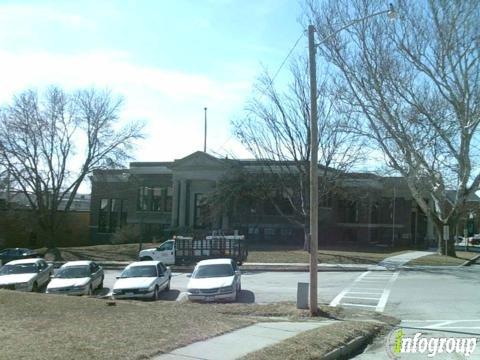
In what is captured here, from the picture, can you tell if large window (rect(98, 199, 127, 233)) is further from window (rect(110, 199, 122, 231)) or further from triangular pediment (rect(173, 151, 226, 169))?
triangular pediment (rect(173, 151, 226, 169))

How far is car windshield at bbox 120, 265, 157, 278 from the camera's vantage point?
23.3m

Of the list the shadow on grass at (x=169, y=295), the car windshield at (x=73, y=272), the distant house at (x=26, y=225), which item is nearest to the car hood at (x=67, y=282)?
the car windshield at (x=73, y=272)

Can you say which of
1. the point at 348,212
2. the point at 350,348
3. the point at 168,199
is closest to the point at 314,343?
the point at 350,348

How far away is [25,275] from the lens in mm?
25375

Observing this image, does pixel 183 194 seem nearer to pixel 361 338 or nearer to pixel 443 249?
pixel 443 249

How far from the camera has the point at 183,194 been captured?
2362 inches

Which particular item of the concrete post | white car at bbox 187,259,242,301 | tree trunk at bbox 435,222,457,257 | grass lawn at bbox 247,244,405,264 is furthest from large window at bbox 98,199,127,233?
white car at bbox 187,259,242,301

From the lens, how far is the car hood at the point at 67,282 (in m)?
23.1

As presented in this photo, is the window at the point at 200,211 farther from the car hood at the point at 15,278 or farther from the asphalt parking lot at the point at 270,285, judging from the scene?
the car hood at the point at 15,278

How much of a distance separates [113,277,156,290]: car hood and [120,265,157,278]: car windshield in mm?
497

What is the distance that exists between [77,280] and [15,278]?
314 cm

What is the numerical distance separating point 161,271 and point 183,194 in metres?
36.1

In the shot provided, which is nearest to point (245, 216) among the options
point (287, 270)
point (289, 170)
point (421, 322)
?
point (289, 170)

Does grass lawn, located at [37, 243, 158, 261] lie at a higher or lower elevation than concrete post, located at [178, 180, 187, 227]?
lower
